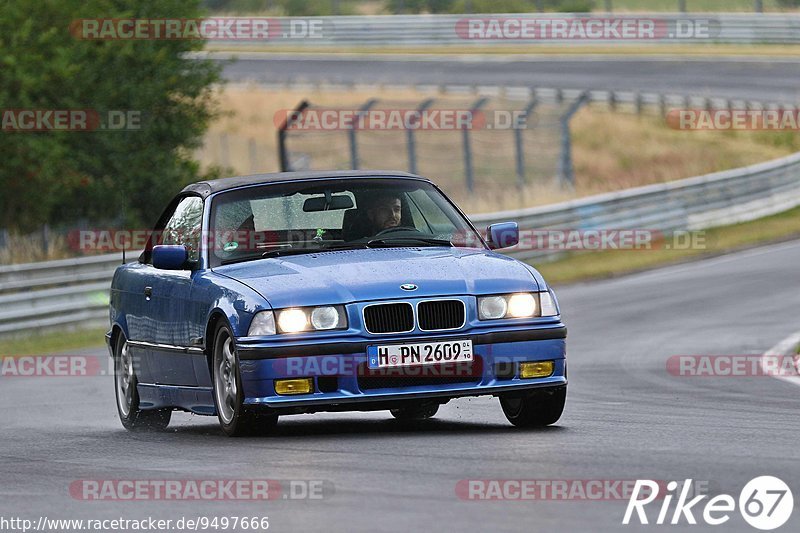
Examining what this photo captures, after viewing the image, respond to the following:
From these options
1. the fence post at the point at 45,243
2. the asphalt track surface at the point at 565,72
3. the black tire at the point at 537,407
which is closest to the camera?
the black tire at the point at 537,407

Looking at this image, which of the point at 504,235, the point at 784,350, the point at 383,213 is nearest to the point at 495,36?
the point at 784,350

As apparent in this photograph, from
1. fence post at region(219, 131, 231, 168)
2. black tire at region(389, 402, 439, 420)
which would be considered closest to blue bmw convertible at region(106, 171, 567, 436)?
black tire at region(389, 402, 439, 420)

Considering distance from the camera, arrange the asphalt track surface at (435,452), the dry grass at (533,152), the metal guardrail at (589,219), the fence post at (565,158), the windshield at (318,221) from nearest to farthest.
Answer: the asphalt track surface at (435,452) → the windshield at (318,221) → the metal guardrail at (589,219) → the fence post at (565,158) → the dry grass at (533,152)

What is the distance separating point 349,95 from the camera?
162ft

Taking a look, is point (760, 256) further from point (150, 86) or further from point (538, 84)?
point (538, 84)

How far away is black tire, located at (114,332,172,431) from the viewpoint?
11180 mm

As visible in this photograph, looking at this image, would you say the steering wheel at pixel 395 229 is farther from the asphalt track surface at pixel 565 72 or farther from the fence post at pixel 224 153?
the asphalt track surface at pixel 565 72

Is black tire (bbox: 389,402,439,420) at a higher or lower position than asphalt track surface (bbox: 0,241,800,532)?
lower

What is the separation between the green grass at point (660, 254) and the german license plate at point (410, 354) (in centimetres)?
1592

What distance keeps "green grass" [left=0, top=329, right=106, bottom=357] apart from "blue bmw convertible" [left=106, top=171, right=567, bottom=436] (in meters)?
10.5

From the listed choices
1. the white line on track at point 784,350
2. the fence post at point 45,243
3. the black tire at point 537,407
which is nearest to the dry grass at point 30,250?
the fence post at point 45,243

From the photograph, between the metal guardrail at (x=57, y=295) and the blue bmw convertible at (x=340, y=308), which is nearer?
the blue bmw convertible at (x=340, y=308)

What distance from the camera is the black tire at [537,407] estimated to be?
938 centimetres

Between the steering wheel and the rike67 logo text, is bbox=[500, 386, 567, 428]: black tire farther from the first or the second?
the rike67 logo text
